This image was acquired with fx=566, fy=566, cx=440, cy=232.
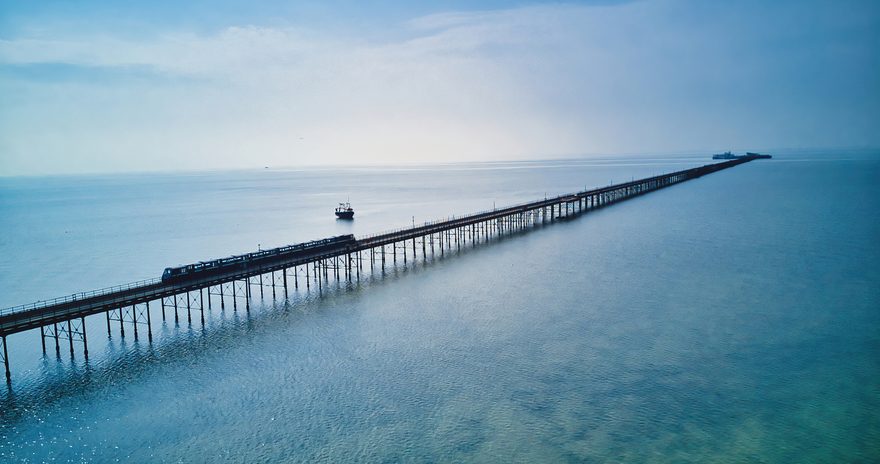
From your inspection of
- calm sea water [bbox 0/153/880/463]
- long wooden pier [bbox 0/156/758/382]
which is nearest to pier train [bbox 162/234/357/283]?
long wooden pier [bbox 0/156/758/382]

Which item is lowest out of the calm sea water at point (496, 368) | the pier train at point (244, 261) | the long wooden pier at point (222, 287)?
the calm sea water at point (496, 368)

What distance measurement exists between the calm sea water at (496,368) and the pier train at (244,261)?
3619 mm

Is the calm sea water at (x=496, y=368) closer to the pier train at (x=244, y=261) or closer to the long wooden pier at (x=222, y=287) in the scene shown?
the long wooden pier at (x=222, y=287)

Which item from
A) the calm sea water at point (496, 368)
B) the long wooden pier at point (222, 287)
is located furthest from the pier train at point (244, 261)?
the calm sea water at point (496, 368)

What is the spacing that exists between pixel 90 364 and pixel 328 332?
1501 cm

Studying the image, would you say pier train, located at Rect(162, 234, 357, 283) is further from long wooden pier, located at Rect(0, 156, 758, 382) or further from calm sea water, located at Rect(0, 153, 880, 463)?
calm sea water, located at Rect(0, 153, 880, 463)

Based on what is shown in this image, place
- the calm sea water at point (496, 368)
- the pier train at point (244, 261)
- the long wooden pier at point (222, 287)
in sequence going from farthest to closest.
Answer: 1. the pier train at point (244, 261)
2. the long wooden pier at point (222, 287)
3. the calm sea water at point (496, 368)

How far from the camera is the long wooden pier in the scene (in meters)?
35.9

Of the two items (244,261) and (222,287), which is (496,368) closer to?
(244,261)

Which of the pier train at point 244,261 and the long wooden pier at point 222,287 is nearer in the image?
the long wooden pier at point 222,287

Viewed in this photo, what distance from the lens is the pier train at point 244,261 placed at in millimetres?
44500

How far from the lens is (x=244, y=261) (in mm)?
49375

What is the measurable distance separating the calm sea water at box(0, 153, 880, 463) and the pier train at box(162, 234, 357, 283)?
3.62 metres

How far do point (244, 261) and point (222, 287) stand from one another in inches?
168
